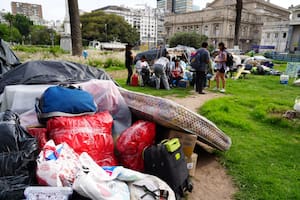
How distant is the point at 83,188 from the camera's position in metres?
1.34

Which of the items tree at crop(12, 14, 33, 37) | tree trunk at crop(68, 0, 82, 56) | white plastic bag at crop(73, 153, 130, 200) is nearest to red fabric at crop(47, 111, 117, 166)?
white plastic bag at crop(73, 153, 130, 200)

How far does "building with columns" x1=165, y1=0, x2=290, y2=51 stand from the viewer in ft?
193

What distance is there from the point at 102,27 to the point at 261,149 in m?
54.9

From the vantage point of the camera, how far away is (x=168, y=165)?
6.14ft

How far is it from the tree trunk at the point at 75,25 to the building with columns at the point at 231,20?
2146 inches

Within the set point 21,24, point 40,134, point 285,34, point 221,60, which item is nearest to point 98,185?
point 40,134

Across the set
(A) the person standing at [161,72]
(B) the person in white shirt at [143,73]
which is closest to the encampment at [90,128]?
(A) the person standing at [161,72]

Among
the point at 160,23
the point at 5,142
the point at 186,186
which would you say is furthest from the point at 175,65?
the point at 160,23

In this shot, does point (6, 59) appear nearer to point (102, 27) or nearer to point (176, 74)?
point (176, 74)

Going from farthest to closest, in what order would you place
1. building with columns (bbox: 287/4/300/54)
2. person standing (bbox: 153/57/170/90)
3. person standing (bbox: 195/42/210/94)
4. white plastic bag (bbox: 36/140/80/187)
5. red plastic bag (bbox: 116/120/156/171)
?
building with columns (bbox: 287/4/300/54)
person standing (bbox: 153/57/170/90)
person standing (bbox: 195/42/210/94)
red plastic bag (bbox: 116/120/156/171)
white plastic bag (bbox: 36/140/80/187)

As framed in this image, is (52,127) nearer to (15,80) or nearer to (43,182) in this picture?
(43,182)

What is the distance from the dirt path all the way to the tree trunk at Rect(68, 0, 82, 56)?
8.92m

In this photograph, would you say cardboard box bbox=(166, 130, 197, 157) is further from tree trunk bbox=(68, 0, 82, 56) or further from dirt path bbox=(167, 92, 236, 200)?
tree trunk bbox=(68, 0, 82, 56)

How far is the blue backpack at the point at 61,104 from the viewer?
6.89 feet
